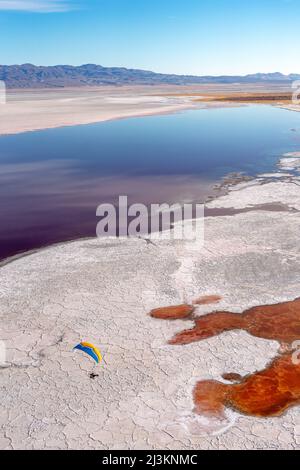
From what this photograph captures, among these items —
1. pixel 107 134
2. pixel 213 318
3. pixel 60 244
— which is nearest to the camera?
pixel 213 318

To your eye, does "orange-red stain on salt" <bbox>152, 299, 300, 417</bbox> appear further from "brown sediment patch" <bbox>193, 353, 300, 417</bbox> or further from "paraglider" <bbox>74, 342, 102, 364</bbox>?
"paraglider" <bbox>74, 342, 102, 364</bbox>

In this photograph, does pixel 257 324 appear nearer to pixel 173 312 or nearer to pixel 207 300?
pixel 207 300

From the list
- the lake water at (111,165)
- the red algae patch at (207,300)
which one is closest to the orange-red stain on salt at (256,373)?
the red algae patch at (207,300)

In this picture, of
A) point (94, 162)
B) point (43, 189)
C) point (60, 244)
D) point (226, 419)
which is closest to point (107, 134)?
point (94, 162)

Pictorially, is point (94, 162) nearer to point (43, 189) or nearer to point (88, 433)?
point (43, 189)

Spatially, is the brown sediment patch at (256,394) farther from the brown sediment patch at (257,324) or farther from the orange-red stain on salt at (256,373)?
the brown sediment patch at (257,324)

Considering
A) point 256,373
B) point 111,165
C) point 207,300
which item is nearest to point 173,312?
point 207,300
